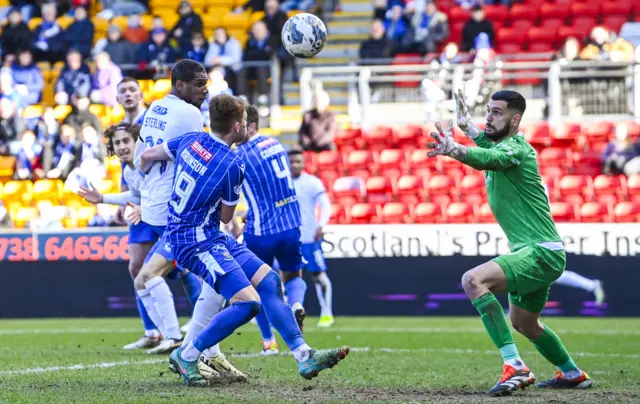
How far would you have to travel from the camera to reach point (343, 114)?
20484 millimetres

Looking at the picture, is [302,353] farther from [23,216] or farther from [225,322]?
[23,216]

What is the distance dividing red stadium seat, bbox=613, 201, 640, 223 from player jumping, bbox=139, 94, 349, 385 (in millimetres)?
11106

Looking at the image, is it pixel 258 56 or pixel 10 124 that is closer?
pixel 258 56

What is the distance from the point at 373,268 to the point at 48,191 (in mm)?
6914

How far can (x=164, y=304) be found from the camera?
9.93 meters

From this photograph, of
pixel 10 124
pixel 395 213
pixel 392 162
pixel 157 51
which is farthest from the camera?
pixel 157 51

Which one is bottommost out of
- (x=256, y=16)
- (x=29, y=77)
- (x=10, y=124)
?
(x=10, y=124)

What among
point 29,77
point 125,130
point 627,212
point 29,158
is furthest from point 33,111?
point 125,130

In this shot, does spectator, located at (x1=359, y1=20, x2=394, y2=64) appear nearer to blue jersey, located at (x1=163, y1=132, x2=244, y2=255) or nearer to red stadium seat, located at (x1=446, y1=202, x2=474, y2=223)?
red stadium seat, located at (x1=446, y1=202, x2=474, y2=223)

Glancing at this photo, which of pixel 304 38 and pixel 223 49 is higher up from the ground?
pixel 223 49

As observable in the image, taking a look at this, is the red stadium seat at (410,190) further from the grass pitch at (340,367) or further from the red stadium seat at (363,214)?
the grass pitch at (340,367)

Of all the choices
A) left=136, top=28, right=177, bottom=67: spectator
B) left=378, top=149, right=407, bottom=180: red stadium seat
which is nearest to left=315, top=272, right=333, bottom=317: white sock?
left=378, top=149, right=407, bottom=180: red stadium seat

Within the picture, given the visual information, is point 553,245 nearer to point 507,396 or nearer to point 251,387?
point 507,396

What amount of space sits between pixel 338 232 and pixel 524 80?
16.5ft
